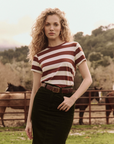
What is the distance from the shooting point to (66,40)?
5.99 feet

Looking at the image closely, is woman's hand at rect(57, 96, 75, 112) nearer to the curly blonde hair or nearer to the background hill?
the curly blonde hair

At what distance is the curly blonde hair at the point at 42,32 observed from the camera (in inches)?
70.1

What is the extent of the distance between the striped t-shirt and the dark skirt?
104 millimetres

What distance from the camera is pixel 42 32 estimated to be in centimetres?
186

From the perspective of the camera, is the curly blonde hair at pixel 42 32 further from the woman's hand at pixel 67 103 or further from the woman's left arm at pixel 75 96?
the woman's hand at pixel 67 103

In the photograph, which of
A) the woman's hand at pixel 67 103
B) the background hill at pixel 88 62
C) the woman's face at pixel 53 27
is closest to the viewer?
the woman's hand at pixel 67 103

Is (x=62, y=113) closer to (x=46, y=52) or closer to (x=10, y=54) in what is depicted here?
(x=46, y=52)

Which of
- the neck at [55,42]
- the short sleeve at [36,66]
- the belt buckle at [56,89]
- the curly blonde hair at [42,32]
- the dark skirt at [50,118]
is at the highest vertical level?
the curly blonde hair at [42,32]

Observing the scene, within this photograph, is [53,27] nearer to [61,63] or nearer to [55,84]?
[61,63]

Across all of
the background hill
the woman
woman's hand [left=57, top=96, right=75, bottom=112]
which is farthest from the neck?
the background hill

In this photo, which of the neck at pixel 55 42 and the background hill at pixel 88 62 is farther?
the background hill at pixel 88 62

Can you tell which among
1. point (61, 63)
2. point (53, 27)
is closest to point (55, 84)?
point (61, 63)

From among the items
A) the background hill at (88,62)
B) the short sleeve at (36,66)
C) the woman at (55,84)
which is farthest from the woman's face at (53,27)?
the background hill at (88,62)

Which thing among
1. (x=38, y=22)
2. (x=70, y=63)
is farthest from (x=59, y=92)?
(x=38, y=22)
